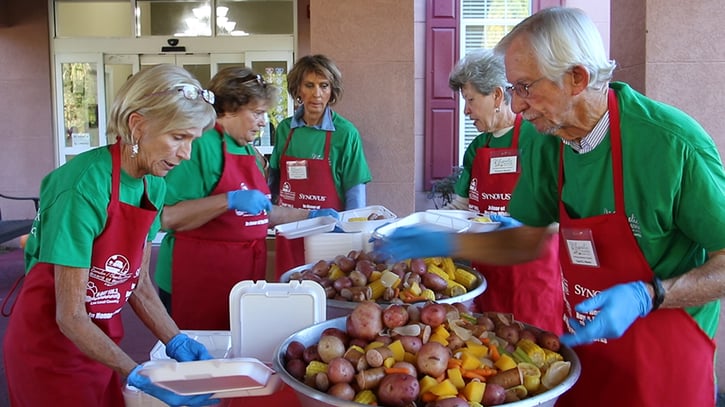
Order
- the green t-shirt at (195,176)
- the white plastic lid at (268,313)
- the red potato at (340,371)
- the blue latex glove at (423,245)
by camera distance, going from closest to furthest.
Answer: the red potato at (340,371)
the white plastic lid at (268,313)
the blue latex glove at (423,245)
the green t-shirt at (195,176)

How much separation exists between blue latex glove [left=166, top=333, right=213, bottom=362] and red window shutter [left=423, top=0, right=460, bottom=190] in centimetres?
561

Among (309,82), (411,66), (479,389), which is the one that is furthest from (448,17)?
(479,389)

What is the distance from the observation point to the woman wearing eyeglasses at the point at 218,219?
2.76m

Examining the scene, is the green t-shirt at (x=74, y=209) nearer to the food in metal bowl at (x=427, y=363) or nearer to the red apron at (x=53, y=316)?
the red apron at (x=53, y=316)

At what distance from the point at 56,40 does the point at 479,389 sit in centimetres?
777

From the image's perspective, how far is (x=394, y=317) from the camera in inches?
58.1

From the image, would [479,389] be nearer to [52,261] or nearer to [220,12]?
[52,261]

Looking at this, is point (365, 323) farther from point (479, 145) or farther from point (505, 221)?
point (479, 145)

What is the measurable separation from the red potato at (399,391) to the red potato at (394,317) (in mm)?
266

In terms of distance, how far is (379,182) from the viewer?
4316 mm

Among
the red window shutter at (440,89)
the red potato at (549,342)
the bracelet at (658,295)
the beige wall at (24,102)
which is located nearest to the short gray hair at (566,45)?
the bracelet at (658,295)

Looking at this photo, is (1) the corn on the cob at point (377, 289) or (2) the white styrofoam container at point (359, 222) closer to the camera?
(1) the corn on the cob at point (377, 289)

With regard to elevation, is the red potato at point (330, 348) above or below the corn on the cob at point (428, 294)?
above

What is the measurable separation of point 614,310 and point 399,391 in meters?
0.50
